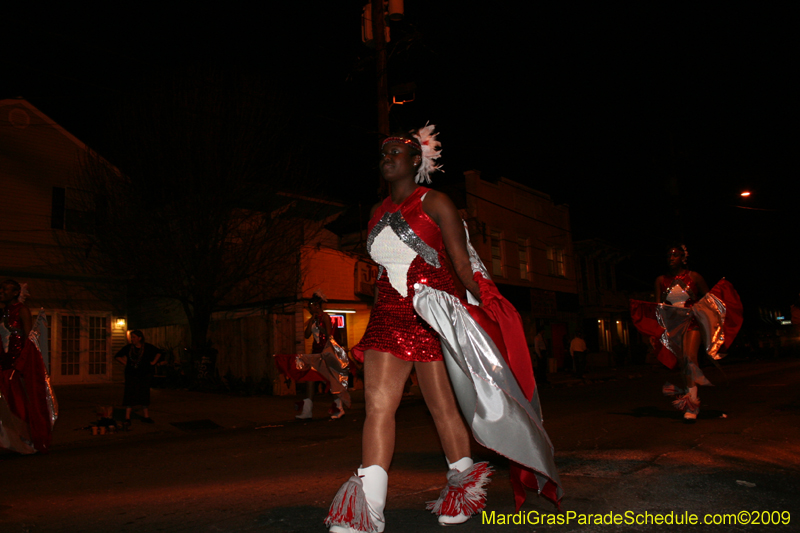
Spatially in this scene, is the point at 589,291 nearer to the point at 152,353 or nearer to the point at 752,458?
the point at 152,353

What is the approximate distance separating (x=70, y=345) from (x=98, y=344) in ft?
2.88

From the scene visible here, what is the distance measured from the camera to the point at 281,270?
16266mm

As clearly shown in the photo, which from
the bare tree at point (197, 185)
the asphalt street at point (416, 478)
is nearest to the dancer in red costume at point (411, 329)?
the asphalt street at point (416, 478)

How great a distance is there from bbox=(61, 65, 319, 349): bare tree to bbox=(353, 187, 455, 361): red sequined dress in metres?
12.3

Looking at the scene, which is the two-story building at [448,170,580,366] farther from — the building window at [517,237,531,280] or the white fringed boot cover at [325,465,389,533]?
the white fringed boot cover at [325,465,389,533]

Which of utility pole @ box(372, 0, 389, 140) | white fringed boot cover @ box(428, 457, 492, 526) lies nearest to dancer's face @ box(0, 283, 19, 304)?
white fringed boot cover @ box(428, 457, 492, 526)

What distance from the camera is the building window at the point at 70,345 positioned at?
56.9ft

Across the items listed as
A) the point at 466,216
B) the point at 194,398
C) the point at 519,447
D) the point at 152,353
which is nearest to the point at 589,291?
the point at 466,216

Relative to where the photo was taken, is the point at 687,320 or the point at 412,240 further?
the point at 687,320

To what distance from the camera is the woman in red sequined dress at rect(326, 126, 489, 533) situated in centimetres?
274

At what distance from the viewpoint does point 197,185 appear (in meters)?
14.8

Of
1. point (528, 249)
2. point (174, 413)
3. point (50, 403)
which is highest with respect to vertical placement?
point (528, 249)

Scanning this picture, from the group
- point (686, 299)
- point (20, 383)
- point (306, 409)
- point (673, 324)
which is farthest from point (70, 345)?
point (686, 299)

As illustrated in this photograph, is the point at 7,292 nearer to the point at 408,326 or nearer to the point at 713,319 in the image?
the point at 408,326
